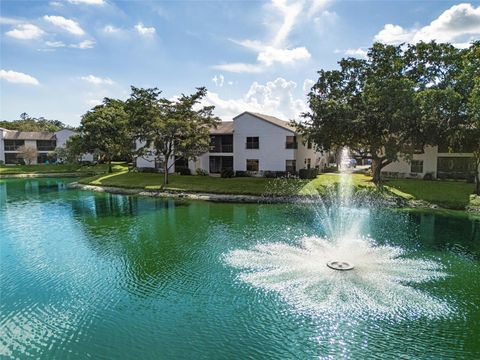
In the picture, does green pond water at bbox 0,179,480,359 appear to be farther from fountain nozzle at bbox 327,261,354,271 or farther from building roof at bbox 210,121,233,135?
building roof at bbox 210,121,233,135

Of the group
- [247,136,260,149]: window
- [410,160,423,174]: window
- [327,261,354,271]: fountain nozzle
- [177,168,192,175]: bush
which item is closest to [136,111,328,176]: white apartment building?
[247,136,260,149]: window

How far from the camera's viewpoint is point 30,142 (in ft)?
224

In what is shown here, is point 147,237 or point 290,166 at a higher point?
point 290,166

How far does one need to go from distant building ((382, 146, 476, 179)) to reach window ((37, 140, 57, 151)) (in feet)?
206

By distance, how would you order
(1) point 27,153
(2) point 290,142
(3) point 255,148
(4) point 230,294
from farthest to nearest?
1. (1) point 27,153
2. (3) point 255,148
3. (2) point 290,142
4. (4) point 230,294

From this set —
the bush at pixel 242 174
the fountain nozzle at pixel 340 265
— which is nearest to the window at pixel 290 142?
the bush at pixel 242 174

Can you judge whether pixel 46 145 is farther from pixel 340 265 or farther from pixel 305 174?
pixel 340 265

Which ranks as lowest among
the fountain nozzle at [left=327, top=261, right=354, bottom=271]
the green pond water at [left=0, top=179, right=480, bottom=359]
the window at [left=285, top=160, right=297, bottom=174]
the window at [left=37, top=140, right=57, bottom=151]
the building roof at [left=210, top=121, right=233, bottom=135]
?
the green pond water at [left=0, top=179, right=480, bottom=359]

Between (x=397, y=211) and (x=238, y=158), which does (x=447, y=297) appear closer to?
(x=397, y=211)

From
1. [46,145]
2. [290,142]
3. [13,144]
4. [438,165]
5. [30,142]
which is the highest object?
[30,142]

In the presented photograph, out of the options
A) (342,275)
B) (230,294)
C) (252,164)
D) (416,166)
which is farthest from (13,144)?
(342,275)

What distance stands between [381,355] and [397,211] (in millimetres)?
19108

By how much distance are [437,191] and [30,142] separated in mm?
69959

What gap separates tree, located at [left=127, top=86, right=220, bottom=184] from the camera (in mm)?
33719
